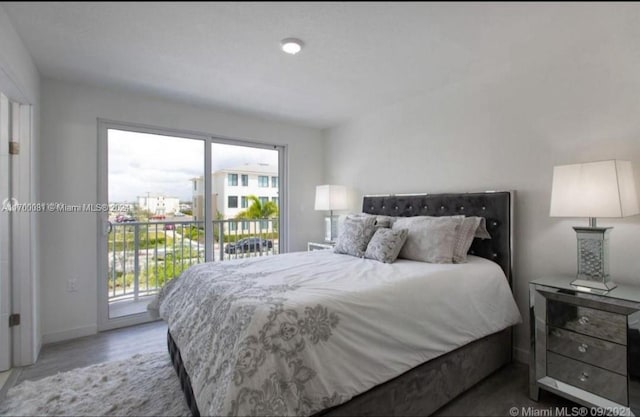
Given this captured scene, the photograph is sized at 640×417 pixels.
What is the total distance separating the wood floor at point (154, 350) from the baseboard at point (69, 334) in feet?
0.21

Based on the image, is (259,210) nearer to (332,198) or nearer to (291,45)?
(332,198)

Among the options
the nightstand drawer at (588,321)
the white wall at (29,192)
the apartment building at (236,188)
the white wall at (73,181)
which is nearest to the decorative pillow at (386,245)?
the nightstand drawer at (588,321)

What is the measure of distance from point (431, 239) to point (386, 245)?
0.35 m

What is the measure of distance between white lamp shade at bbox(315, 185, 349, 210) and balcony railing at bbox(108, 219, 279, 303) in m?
1.16

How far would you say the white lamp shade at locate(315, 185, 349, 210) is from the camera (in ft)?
12.9

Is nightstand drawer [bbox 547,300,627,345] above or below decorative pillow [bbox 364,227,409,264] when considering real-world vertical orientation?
below

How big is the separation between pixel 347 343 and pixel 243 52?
214cm

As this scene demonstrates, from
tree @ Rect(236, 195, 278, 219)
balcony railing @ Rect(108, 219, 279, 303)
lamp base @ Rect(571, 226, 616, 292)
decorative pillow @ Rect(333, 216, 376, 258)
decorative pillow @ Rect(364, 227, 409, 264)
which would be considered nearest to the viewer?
lamp base @ Rect(571, 226, 616, 292)

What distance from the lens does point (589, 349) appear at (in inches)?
69.5

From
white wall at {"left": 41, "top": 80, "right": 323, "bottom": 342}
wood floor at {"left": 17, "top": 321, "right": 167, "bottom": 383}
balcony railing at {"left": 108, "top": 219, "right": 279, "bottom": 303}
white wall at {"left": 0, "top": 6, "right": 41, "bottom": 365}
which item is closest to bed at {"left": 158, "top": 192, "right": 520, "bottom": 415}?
wood floor at {"left": 17, "top": 321, "right": 167, "bottom": 383}

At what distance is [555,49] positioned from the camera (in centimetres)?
226

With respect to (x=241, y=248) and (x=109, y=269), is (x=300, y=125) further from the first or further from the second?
(x=109, y=269)

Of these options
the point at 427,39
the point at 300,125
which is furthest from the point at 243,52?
the point at 300,125

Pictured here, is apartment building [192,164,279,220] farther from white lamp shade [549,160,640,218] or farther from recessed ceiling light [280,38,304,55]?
white lamp shade [549,160,640,218]
